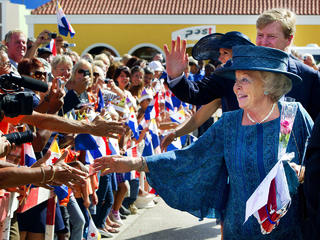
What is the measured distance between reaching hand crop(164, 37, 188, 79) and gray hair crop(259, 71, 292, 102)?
978mm

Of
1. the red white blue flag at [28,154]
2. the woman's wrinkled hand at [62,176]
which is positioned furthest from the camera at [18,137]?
the red white blue flag at [28,154]

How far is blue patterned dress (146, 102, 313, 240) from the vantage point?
137 inches

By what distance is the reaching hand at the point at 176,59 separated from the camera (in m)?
4.37

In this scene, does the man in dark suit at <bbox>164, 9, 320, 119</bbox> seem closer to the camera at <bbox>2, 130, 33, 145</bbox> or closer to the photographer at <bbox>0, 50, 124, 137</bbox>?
the photographer at <bbox>0, 50, 124, 137</bbox>

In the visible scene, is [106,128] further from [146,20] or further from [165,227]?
[146,20]

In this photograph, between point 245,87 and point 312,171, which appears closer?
point 312,171

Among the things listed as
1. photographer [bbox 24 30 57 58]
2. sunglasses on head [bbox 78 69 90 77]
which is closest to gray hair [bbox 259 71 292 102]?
sunglasses on head [bbox 78 69 90 77]

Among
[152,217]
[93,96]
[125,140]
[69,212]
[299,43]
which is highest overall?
[299,43]

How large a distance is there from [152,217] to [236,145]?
4590 millimetres

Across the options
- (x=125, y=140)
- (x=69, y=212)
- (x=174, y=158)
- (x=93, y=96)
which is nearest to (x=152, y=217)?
(x=125, y=140)

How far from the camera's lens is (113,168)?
3.67 meters

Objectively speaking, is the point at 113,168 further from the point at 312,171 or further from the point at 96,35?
the point at 96,35

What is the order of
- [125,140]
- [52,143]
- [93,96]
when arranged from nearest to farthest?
[52,143]
[93,96]
[125,140]

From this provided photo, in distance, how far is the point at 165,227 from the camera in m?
7.46
